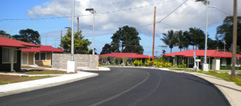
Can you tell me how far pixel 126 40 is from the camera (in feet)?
258

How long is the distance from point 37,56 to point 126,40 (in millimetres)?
43579

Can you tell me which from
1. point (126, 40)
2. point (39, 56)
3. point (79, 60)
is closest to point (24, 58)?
point (39, 56)

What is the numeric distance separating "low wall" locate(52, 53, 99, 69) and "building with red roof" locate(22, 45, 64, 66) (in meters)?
4.37

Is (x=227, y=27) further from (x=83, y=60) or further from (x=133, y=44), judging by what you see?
(x=83, y=60)

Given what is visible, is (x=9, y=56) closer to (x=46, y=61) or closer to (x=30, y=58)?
(x=30, y=58)

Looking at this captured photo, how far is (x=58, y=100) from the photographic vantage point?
8.77m

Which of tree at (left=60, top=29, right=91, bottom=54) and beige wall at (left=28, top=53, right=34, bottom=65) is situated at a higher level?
tree at (left=60, top=29, right=91, bottom=54)

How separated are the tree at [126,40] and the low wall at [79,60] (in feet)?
147

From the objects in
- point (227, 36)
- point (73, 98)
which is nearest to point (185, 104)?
point (73, 98)

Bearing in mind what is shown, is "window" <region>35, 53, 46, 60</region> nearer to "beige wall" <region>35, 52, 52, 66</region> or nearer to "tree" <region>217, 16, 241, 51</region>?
"beige wall" <region>35, 52, 52, 66</region>

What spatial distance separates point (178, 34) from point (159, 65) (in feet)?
111

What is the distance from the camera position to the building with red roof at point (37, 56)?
118 ft

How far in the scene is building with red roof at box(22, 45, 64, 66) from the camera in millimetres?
35906

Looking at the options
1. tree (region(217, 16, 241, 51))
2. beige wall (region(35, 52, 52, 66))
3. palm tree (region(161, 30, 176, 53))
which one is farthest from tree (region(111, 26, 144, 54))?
beige wall (region(35, 52, 52, 66))
